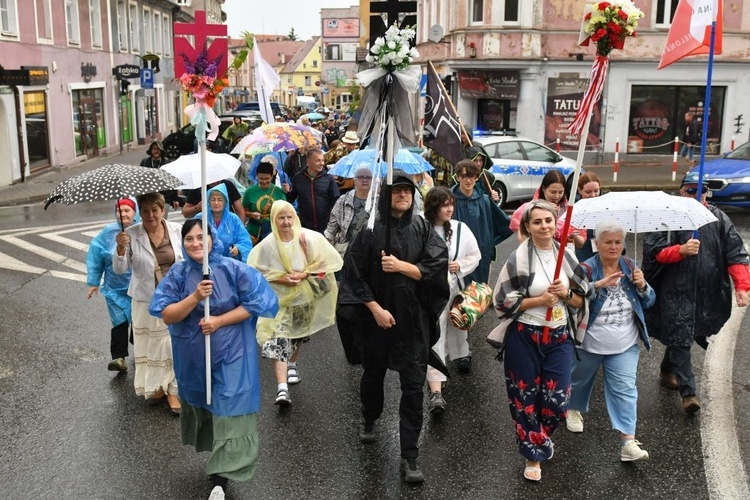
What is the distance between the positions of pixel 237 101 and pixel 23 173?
A: 54005 mm

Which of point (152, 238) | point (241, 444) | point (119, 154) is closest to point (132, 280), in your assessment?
point (152, 238)

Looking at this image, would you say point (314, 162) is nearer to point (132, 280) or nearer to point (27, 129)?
point (132, 280)

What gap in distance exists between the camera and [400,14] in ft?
18.1

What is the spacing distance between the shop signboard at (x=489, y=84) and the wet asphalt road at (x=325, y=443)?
62.7ft

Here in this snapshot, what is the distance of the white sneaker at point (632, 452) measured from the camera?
5.15 metres

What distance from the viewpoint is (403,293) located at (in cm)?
504

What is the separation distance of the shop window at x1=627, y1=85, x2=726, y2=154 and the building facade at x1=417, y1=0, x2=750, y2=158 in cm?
3

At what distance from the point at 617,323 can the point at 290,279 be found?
255cm

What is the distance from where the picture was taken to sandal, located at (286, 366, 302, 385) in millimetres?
6660

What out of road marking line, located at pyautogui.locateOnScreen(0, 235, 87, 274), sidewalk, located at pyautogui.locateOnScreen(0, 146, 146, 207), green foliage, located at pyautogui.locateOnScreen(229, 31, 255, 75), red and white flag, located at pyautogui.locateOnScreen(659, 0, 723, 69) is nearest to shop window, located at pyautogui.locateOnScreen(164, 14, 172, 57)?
sidewalk, located at pyautogui.locateOnScreen(0, 146, 146, 207)

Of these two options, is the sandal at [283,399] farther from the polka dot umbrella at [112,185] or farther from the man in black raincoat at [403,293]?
the polka dot umbrella at [112,185]

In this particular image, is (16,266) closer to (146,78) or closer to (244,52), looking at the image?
(244,52)

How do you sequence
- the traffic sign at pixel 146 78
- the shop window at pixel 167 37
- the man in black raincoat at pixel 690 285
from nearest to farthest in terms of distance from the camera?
1. the man in black raincoat at pixel 690 285
2. the traffic sign at pixel 146 78
3. the shop window at pixel 167 37

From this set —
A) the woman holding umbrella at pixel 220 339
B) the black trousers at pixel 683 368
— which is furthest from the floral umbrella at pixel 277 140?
the black trousers at pixel 683 368
